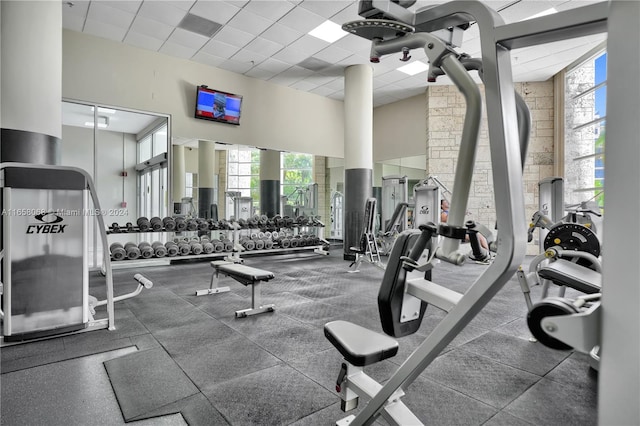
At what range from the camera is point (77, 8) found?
14.4 feet

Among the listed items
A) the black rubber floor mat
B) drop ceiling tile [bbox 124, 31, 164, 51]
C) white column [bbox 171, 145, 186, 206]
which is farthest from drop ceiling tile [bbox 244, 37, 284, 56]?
the black rubber floor mat

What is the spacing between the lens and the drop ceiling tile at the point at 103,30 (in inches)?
187

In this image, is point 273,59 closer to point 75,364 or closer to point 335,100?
point 335,100

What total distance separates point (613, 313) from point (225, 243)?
5.46 meters

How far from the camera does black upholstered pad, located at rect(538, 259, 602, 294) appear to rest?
1.81 metres

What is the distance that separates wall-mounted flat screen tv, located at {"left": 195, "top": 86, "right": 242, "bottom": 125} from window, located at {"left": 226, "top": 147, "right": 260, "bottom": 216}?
656 millimetres

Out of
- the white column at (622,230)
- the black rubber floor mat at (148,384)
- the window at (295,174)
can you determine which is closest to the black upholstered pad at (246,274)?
the black rubber floor mat at (148,384)

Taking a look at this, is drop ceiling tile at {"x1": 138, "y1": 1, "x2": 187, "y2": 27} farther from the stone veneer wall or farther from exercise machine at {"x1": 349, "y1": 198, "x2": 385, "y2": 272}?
the stone veneer wall

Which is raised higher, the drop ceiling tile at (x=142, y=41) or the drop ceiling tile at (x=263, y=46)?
the drop ceiling tile at (x=263, y=46)

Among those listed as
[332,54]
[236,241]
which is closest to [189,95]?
[332,54]

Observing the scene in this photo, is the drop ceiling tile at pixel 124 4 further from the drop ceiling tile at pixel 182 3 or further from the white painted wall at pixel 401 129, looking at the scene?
the white painted wall at pixel 401 129

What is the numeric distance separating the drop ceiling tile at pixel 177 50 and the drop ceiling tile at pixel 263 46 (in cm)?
92

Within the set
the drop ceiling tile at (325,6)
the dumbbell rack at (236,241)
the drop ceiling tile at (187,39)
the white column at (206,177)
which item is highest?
the drop ceiling tile at (187,39)

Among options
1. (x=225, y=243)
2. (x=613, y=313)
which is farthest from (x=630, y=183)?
(x=225, y=243)
